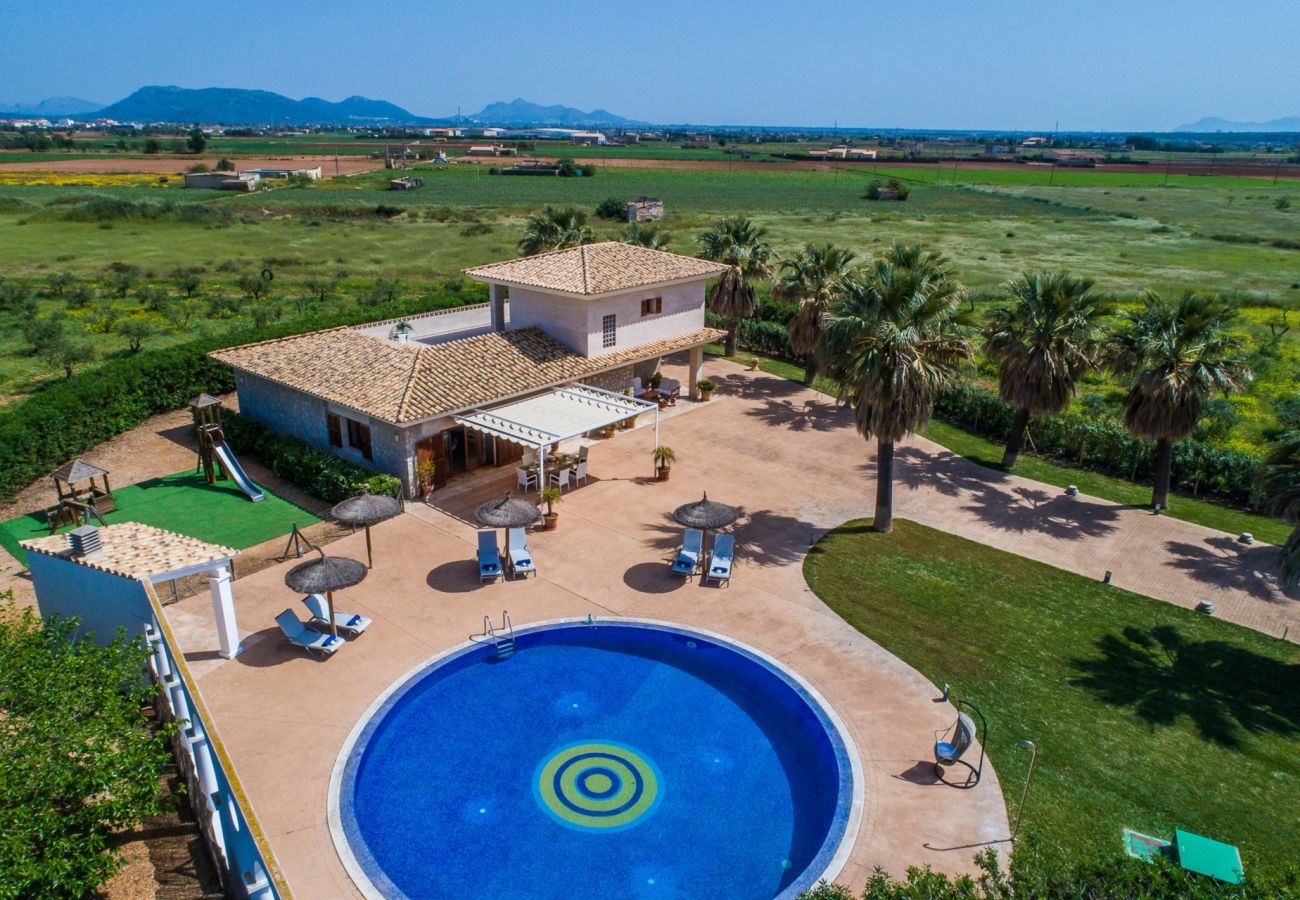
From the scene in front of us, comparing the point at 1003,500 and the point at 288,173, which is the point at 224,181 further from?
the point at 1003,500

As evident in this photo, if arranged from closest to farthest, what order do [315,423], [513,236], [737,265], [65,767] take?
1. [65,767]
2. [315,423]
3. [737,265]
4. [513,236]

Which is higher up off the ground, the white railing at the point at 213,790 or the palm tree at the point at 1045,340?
the palm tree at the point at 1045,340

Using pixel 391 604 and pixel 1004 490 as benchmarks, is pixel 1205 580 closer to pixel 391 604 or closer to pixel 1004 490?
pixel 1004 490

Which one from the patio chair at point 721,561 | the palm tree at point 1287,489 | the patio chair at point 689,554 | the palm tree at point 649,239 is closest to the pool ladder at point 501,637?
the patio chair at point 689,554

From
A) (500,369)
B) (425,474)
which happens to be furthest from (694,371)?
(425,474)

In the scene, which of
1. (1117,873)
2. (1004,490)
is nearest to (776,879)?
(1117,873)

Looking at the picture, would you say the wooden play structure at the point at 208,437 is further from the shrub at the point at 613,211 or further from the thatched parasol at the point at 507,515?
the shrub at the point at 613,211

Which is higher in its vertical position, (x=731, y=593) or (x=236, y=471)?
(x=236, y=471)
